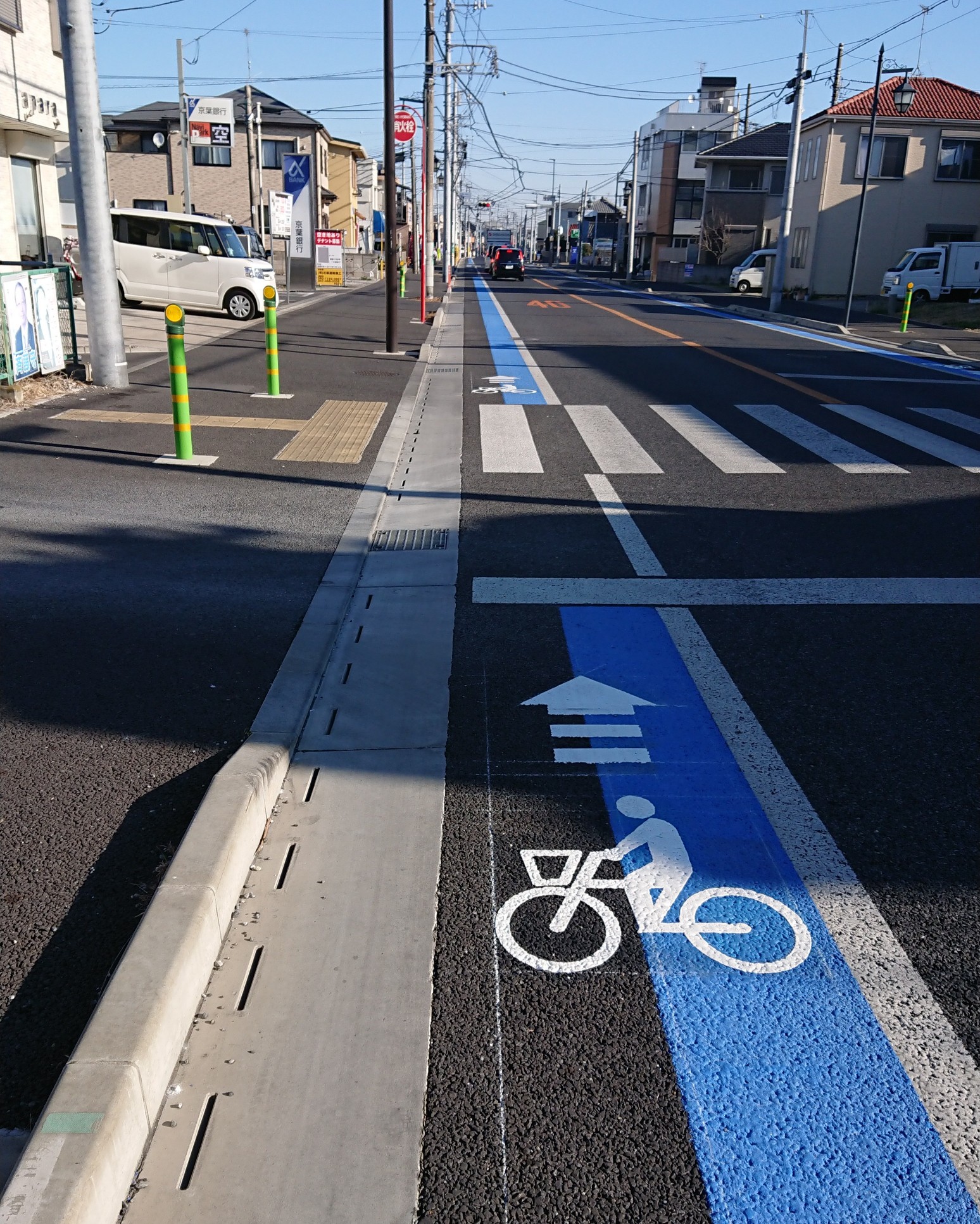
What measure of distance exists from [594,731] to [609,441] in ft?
23.4

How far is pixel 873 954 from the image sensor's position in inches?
121

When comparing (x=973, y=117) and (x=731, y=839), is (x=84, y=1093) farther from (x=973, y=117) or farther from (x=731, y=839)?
(x=973, y=117)

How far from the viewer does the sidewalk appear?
305 centimetres

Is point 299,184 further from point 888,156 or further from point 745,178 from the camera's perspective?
point 745,178

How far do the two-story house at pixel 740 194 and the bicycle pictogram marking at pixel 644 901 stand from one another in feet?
243

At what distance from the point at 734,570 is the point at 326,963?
4.54 meters

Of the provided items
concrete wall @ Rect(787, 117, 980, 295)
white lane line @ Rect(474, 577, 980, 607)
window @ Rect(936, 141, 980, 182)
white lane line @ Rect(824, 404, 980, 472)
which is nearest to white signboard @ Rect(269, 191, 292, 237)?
white lane line @ Rect(824, 404, 980, 472)

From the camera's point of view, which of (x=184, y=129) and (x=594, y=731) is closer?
(x=594, y=731)

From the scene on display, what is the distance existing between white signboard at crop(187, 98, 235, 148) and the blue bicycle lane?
3759 cm

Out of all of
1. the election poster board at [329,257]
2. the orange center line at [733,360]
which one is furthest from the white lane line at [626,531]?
the election poster board at [329,257]

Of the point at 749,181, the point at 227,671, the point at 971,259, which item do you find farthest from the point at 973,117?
the point at 227,671

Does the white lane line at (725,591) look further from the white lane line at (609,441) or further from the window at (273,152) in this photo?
the window at (273,152)

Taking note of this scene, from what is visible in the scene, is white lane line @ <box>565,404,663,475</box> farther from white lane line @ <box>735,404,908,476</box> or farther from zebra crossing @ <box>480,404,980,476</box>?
white lane line @ <box>735,404,908,476</box>

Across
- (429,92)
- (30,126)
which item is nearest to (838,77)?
(429,92)
